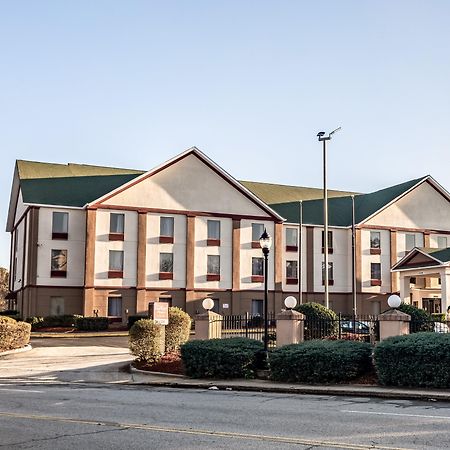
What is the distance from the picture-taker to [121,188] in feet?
176

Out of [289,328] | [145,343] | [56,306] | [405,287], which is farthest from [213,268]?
[289,328]

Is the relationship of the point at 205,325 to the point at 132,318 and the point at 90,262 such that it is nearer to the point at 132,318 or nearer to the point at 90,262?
the point at 132,318

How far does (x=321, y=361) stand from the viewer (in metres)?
19.3

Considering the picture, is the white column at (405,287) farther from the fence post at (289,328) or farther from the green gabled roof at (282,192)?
the fence post at (289,328)

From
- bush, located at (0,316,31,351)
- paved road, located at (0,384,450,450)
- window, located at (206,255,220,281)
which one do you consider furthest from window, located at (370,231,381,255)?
paved road, located at (0,384,450,450)

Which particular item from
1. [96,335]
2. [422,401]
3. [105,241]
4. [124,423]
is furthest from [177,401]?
[105,241]

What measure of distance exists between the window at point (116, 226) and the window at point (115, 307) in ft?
15.3

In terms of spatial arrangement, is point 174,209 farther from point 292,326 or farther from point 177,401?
point 177,401

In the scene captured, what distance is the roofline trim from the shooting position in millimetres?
53406

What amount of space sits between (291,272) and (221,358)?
4067 cm

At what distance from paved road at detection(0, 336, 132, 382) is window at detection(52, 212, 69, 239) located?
1573cm

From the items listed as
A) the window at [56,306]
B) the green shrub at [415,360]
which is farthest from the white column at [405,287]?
the green shrub at [415,360]

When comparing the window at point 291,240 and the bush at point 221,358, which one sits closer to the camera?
the bush at point 221,358

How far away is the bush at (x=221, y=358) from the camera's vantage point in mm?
21125
